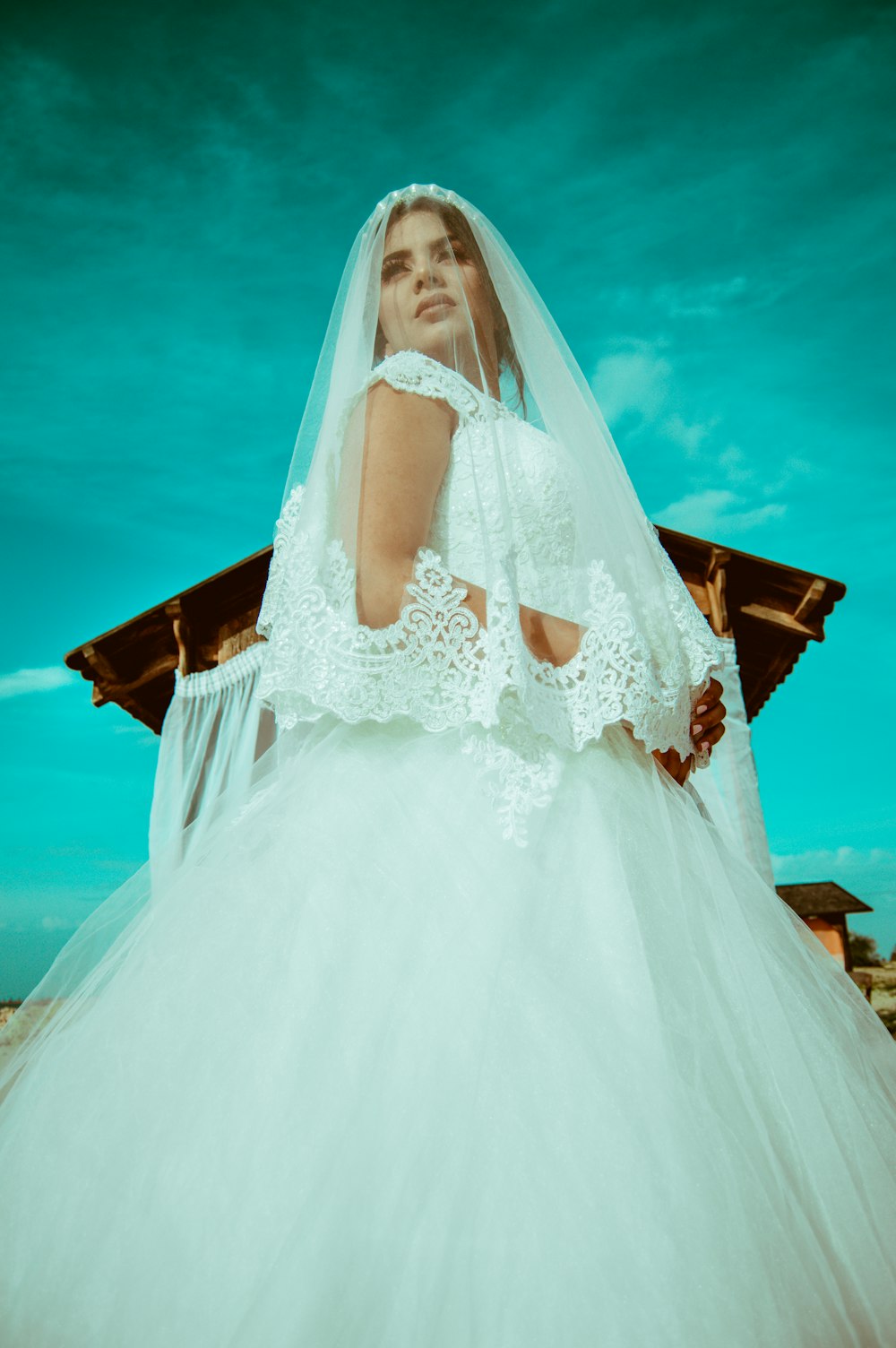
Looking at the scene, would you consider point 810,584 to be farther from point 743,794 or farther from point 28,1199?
point 28,1199

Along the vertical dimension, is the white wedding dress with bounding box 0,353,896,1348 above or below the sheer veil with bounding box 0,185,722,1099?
below

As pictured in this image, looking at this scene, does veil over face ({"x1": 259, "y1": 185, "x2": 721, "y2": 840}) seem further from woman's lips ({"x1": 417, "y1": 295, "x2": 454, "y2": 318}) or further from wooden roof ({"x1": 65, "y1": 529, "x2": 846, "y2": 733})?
wooden roof ({"x1": 65, "y1": 529, "x2": 846, "y2": 733})

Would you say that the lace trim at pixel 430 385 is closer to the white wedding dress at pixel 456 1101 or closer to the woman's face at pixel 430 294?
the woman's face at pixel 430 294

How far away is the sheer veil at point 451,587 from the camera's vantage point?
122 centimetres

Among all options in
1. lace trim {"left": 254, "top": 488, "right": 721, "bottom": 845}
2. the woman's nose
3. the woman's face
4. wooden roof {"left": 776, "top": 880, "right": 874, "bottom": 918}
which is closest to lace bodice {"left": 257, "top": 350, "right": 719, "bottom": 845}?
lace trim {"left": 254, "top": 488, "right": 721, "bottom": 845}

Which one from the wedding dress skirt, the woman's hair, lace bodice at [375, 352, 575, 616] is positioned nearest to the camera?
the wedding dress skirt

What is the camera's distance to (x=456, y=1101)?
87cm

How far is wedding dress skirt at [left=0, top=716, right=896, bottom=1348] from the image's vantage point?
0.76 metres

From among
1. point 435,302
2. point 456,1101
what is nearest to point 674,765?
point 456,1101

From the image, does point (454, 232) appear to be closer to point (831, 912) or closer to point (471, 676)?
point (471, 676)

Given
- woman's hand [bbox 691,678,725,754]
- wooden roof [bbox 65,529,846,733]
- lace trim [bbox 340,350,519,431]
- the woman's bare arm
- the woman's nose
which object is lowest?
woman's hand [bbox 691,678,725,754]

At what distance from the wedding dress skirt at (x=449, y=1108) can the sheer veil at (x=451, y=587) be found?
0.10m

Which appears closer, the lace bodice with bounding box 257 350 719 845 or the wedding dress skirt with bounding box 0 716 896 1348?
the wedding dress skirt with bounding box 0 716 896 1348

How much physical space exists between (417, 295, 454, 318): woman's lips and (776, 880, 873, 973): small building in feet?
28.9
